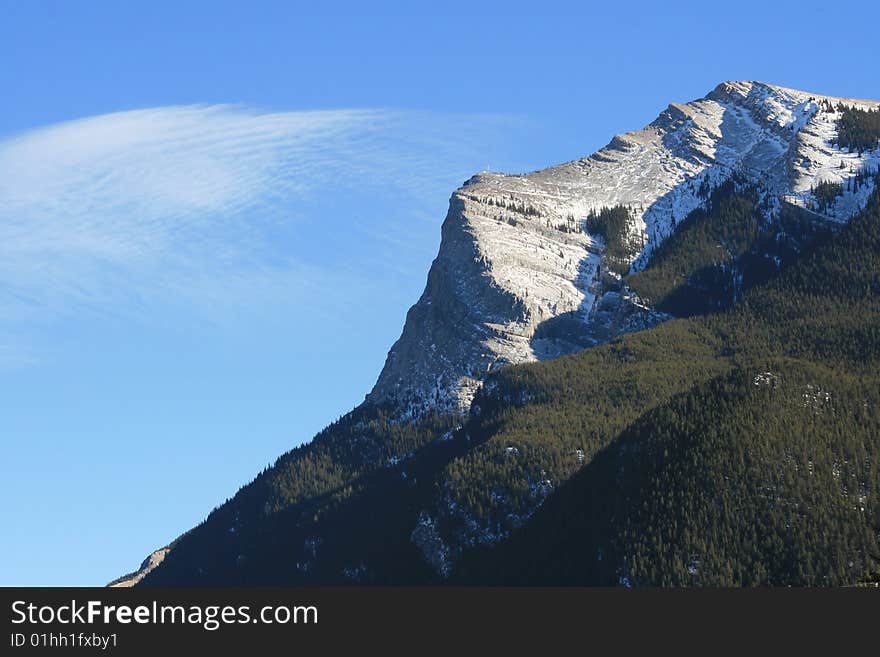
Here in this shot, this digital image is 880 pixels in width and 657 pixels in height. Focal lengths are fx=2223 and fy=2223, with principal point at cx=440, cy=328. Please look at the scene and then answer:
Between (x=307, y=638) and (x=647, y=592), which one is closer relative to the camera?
(x=307, y=638)

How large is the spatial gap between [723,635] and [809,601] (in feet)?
27.5

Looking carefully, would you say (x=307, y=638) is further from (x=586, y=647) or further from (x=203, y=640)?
(x=586, y=647)

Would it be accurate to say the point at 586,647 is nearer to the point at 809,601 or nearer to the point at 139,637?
the point at 809,601

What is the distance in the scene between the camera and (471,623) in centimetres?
15425

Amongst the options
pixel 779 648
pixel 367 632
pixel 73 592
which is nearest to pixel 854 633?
pixel 779 648

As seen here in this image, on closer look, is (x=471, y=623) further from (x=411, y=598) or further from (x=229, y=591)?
(x=229, y=591)

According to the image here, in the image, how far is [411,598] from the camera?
16012cm

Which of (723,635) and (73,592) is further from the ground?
(73,592)

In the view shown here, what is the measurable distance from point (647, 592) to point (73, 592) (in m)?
40.4

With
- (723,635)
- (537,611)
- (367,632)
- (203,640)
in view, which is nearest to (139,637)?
(203,640)

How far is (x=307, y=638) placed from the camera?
14800cm

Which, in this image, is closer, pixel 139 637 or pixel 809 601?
pixel 139 637

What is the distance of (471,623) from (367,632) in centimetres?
893

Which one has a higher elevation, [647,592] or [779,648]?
[647,592]
